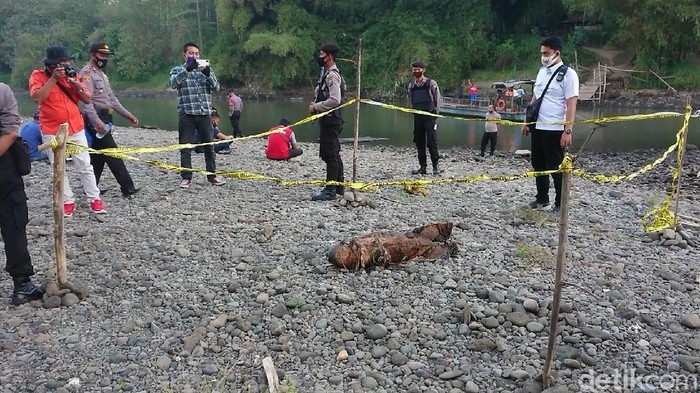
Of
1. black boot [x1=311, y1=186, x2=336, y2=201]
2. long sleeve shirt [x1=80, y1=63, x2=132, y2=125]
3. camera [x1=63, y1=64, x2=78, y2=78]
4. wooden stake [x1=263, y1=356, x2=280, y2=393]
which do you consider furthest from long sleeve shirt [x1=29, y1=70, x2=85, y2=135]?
wooden stake [x1=263, y1=356, x2=280, y2=393]

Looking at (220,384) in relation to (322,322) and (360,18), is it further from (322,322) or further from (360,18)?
(360,18)

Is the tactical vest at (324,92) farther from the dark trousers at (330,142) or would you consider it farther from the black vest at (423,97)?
the black vest at (423,97)

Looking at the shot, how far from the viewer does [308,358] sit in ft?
12.7

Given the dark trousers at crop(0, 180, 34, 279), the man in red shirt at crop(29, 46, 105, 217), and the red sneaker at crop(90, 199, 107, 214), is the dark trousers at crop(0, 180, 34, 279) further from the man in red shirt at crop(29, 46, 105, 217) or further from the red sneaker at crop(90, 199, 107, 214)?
the red sneaker at crop(90, 199, 107, 214)

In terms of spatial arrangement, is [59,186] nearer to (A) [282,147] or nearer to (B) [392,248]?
(B) [392,248]

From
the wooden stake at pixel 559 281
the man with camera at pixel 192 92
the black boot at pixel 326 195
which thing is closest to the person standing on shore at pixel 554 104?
the black boot at pixel 326 195

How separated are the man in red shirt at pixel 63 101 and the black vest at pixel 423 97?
202 inches

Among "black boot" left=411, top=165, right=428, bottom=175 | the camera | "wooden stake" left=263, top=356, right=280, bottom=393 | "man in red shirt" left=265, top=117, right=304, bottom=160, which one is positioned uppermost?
the camera

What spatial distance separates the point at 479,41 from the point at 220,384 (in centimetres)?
4415

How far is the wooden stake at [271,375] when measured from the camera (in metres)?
3.49

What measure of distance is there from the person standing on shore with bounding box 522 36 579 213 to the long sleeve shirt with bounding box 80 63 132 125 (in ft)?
18.1

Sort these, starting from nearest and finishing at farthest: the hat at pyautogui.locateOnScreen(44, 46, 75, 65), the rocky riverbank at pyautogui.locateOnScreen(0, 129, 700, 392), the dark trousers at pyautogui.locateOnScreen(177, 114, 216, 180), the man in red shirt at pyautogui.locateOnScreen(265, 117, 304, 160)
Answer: the rocky riverbank at pyautogui.locateOnScreen(0, 129, 700, 392) → the hat at pyautogui.locateOnScreen(44, 46, 75, 65) → the dark trousers at pyautogui.locateOnScreen(177, 114, 216, 180) → the man in red shirt at pyautogui.locateOnScreen(265, 117, 304, 160)

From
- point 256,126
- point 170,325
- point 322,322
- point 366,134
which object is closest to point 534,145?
point 322,322

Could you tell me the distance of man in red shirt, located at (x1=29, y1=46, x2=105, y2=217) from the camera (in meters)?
5.37
